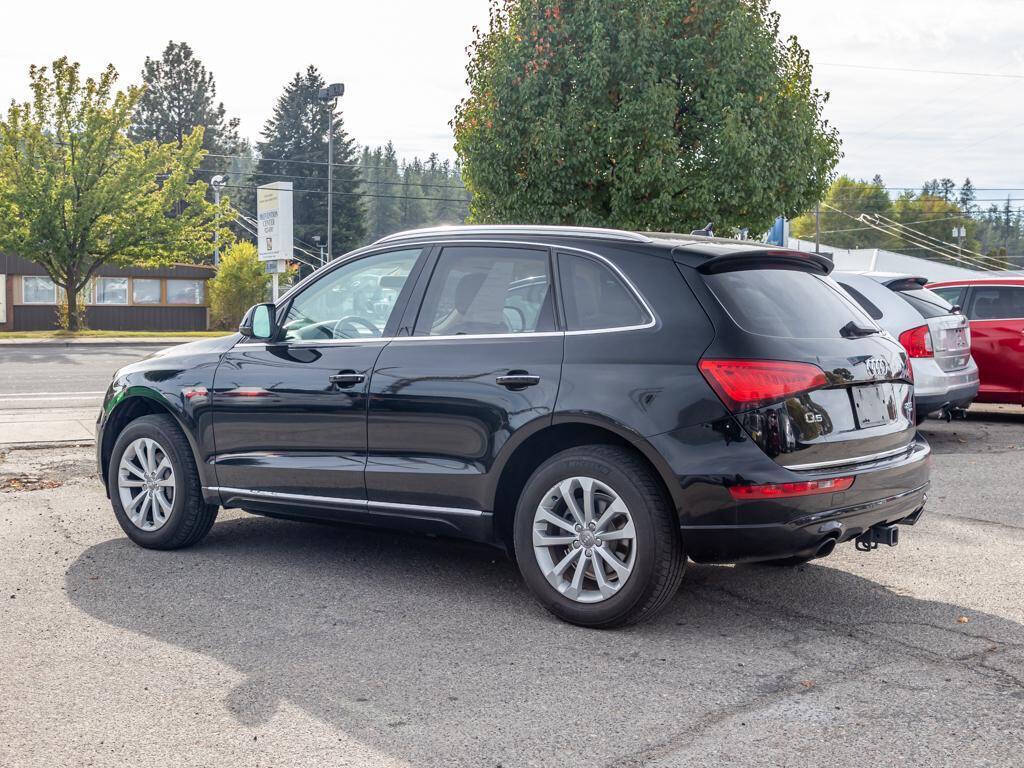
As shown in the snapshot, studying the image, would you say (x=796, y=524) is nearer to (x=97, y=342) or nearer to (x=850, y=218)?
(x=97, y=342)

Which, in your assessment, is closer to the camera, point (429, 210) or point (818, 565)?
point (818, 565)

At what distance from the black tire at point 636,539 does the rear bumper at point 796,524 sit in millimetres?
106

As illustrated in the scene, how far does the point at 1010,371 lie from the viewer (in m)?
12.4

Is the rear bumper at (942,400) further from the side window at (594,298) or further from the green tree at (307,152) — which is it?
the green tree at (307,152)

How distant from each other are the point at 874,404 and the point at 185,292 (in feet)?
163

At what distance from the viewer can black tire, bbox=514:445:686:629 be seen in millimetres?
4719

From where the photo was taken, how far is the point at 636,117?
722 inches

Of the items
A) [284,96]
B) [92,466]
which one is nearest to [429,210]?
[284,96]

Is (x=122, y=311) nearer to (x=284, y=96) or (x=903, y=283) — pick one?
(x=284, y=96)

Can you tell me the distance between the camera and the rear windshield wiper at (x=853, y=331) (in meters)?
5.15

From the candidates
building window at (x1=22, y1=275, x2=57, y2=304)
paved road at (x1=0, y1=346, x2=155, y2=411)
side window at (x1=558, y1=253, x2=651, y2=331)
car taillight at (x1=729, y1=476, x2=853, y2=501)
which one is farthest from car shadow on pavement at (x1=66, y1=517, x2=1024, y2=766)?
building window at (x1=22, y1=275, x2=57, y2=304)

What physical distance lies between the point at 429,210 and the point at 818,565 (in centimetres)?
14778

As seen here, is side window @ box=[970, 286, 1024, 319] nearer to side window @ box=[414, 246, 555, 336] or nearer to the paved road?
side window @ box=[414, 246, 555, 336]

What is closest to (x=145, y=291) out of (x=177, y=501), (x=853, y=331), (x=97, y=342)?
(x=97, y=342)
